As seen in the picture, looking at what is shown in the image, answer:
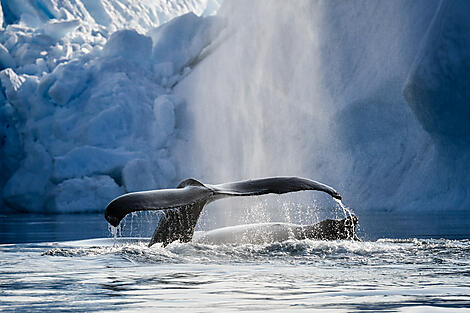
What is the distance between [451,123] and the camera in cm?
2314

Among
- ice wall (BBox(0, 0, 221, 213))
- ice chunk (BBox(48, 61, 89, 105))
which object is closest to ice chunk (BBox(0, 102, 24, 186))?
ice wall (BBox(0, 0, 221, 213))

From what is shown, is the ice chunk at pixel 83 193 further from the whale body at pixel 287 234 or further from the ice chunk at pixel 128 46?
the whale body at pixel 287 234

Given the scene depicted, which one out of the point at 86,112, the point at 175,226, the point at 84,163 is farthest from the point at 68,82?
the point at 175,226

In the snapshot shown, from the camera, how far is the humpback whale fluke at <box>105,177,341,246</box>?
5848 mm

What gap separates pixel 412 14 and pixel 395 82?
268 cm

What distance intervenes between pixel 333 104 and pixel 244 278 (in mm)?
23177

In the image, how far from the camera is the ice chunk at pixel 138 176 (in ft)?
92.9

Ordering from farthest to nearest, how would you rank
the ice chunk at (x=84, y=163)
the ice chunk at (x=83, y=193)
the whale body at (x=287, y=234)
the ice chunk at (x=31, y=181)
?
the ice chunk at (x=31, y=181) < the ice chunk at (x=84, y=163) < the ice chunk at (x=83, y=193) < the whale body at (x=287, y=234)

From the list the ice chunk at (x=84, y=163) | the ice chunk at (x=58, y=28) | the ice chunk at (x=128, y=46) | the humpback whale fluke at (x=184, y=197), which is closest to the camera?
the humpback whale fluke at (x=184, y=197)

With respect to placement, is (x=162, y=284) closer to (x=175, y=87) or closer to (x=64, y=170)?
(x=64, y=170)

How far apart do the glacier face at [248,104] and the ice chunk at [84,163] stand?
6cm

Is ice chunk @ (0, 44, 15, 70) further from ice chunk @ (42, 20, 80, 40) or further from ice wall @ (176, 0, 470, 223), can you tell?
ice wall @ (176, 0, 470, 223)

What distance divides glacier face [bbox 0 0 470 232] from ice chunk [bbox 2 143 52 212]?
6 centimetres

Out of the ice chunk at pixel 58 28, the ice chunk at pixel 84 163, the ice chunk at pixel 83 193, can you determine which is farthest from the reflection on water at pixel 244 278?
the ice chunk at pixel 58 28
